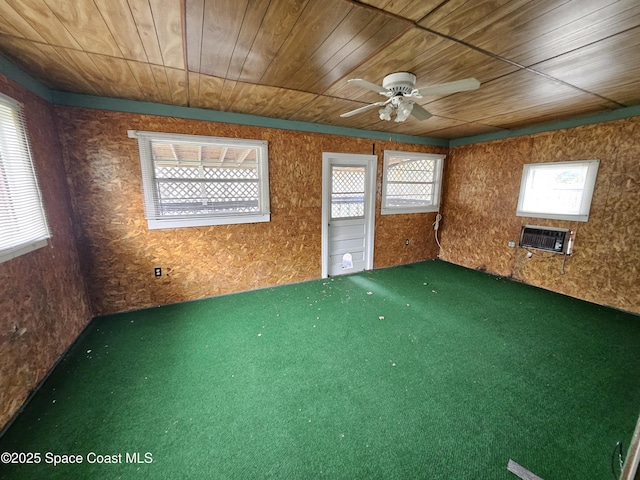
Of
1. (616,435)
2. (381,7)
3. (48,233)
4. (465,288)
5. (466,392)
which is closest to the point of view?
(381,7)

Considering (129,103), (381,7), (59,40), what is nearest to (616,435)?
(381,7)

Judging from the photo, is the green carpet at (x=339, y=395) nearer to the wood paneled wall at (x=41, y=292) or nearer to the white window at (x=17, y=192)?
the wood paneled wall at (x=41, y=292)

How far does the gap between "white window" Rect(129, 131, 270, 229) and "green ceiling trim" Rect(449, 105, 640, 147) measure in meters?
3.69

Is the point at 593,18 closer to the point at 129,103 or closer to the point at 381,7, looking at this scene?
the point at 381,7

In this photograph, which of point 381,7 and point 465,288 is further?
point 465,288

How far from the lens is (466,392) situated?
1811 mm

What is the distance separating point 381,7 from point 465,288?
3.61 metres

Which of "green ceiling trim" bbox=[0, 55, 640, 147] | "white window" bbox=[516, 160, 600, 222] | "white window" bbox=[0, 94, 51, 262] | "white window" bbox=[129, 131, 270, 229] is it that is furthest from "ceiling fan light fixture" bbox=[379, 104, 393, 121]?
"white window" bbox=[516, 160, 600, 222]

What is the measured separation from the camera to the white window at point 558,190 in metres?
3.21

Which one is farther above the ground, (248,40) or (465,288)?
(248,40)

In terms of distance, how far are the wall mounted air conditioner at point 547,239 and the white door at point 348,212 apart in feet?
7.63

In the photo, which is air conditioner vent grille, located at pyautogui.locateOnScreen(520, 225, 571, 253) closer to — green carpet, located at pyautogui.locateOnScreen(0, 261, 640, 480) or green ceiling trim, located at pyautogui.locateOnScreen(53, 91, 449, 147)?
green carpet, located at pyautogui.locateOnScreen(0, 261, 640, 480)

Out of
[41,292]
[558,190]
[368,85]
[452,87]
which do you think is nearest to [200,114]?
[368,85]

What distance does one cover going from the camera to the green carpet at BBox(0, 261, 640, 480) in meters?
1.35
